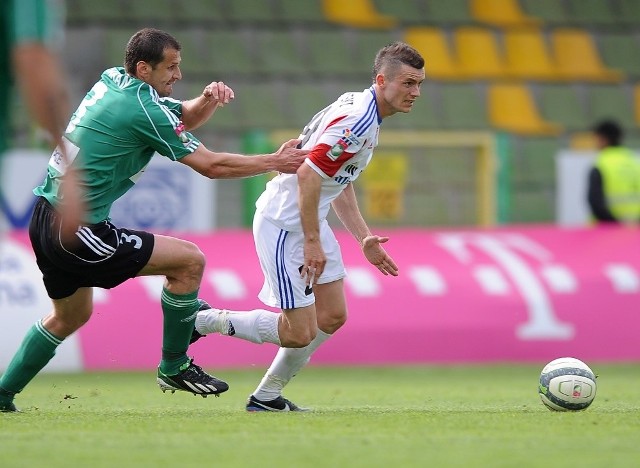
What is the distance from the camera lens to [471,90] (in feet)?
55.4

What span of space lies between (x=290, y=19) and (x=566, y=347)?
7.03m

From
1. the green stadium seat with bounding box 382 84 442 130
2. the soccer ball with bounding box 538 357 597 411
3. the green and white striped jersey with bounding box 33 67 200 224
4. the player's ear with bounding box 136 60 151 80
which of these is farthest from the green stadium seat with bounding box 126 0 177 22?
the soccer ball with bounding box 538 357 597 411

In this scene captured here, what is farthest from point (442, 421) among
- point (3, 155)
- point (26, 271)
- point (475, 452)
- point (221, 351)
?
point (26, 271)

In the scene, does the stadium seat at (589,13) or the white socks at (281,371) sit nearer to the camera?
the white socks at (281,371)

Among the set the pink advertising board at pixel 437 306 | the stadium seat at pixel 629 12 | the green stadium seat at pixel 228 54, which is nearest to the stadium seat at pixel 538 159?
the stadium seat at pixel 629 12

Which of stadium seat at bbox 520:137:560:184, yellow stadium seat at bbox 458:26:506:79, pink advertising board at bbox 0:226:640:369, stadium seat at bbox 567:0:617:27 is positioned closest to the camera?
pink advertising board at bbox 0:226:640:369

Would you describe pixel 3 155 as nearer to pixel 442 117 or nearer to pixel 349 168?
pixel 349 168

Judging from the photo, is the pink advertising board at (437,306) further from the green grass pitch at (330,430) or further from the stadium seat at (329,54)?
the stadium seat at (329,54)

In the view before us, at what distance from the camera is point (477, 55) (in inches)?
674

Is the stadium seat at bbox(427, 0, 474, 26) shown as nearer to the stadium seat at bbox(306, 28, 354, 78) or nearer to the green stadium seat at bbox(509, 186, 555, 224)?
the stadium seat at bbox(306, 28, 354, 78)

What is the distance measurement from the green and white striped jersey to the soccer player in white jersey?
0.70 meters

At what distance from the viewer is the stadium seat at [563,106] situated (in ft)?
56.2

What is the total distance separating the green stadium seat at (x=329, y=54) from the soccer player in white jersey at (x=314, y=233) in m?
9.26

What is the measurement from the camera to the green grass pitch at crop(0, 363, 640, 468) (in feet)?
16.6
